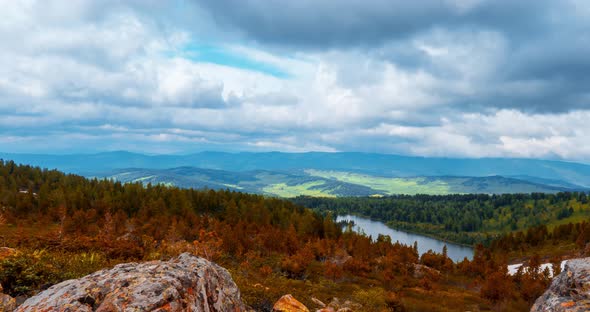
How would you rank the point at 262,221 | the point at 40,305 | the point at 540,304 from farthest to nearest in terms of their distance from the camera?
the point at 262,221 → the point at 540,304 → the point at 40,305

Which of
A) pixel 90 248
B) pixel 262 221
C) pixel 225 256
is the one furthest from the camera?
pixel 262 221

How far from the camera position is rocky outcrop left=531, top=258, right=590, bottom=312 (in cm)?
1416

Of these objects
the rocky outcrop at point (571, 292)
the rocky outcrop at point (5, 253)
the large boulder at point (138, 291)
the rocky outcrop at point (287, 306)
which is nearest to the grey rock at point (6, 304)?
the large boulder at point (138, 291)

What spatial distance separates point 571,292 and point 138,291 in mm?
19564

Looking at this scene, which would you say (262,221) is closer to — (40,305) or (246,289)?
(246,289)

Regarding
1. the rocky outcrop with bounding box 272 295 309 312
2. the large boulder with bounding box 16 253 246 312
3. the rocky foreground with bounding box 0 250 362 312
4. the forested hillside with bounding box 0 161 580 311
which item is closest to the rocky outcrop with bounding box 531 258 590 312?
the rocky outcrop with bounding box 272 295 309 312

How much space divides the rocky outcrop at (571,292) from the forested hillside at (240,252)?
53.8 feet

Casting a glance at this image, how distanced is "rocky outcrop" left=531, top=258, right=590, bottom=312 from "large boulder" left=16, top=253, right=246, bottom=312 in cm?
1592

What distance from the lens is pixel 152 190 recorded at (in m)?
125

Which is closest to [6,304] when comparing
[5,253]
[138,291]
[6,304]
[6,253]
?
[6,304]

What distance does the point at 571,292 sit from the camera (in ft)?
49.6

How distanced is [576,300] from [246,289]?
18299mm

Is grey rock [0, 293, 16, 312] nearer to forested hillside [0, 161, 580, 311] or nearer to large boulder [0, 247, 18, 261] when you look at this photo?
forested hillside [0, 161, 580, 311]

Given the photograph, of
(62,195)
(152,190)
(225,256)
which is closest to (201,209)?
(152,190)
